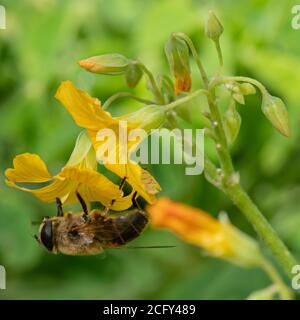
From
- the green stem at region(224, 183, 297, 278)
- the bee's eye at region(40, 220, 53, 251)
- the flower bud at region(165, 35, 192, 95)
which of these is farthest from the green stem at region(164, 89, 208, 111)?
the bee's eye at region(40, 220, 53, 251)

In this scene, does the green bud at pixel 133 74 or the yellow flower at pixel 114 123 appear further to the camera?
the green bud at pixel 133 74

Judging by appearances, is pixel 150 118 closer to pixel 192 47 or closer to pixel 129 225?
pixel 192 47

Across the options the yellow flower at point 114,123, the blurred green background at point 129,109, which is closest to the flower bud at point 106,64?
the yellow flower at point 114,123


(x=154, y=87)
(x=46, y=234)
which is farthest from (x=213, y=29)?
(x=46, y=234)

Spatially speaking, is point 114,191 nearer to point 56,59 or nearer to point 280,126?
point 280,126

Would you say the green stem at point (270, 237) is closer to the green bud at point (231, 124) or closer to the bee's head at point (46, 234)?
the green bud at point (231, 124)

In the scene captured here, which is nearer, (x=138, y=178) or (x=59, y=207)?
(x=138, y=178)
